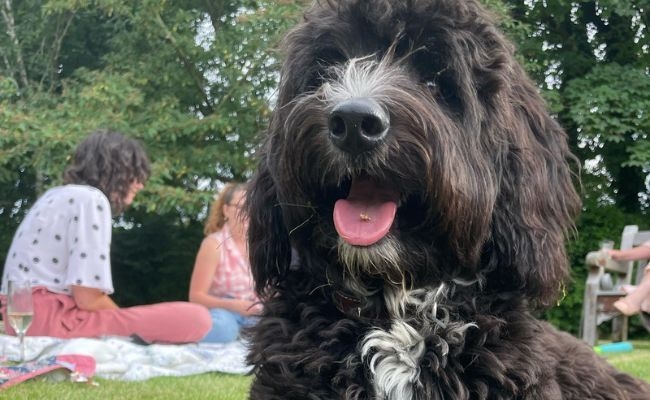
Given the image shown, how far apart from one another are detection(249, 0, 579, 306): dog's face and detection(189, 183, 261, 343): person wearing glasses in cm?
495

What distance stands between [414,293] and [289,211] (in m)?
0.46

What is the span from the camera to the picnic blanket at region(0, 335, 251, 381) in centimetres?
629

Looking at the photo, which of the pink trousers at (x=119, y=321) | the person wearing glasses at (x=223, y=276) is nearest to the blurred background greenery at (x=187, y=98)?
the person wearing glasses at (x=223, y=276)

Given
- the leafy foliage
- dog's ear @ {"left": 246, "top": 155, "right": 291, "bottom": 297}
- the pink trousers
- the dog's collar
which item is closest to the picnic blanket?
the pink trousers

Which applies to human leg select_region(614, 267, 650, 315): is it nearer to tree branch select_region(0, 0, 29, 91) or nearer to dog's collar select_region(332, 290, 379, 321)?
dog's collar select_region(332, 290, 379, 321)

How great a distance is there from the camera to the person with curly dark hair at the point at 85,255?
6461 mm

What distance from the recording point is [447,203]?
8.30 ft

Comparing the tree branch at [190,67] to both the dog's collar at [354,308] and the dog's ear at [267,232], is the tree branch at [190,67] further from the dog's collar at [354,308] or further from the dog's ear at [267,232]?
the dog's collar at [354,308]

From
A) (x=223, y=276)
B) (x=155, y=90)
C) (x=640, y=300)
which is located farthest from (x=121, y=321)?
(x=155, y=90)

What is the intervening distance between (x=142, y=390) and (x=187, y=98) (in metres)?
8.31

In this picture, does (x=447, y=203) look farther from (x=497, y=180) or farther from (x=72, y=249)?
(x=72, y=249)

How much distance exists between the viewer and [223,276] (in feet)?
27.6

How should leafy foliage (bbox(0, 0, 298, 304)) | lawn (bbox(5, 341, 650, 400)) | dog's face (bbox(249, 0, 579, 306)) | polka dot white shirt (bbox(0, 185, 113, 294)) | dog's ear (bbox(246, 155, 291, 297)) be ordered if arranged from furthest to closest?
leafy foliage (bbox(0, 0, 298, 304))
polka dot white shirt (bbox(0, 185, 113, 294))
lawn (bbox(5, 341, 650, 400))
dog's ear (bbox(246, 155, 291, 297))
dog's face (bbox(249, 0, 579, 306))

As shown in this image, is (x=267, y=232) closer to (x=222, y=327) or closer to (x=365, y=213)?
(x=365, y=213)
